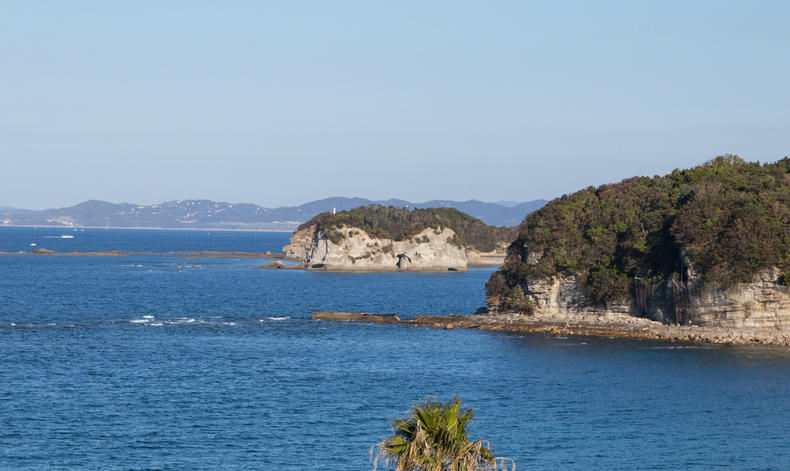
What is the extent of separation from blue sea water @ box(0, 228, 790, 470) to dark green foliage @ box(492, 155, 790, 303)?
8.61 metres

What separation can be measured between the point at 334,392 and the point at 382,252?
129m

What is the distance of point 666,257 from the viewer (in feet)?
275

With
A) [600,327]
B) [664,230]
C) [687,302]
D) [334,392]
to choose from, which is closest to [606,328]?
[600,327]

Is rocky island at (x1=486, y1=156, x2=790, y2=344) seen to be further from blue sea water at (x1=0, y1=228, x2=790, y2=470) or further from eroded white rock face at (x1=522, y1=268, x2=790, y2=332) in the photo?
blue sea water at (x1=0, y1=228, x2=790, y2=470)

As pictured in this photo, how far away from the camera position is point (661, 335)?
78438 mm

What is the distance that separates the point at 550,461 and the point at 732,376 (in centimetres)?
2547

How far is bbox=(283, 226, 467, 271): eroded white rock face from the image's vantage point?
7175 inches

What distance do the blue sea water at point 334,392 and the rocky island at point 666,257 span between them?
223 inches

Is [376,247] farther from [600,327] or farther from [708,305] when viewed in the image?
[708,305]

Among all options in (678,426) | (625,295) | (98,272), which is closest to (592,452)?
(678,426)

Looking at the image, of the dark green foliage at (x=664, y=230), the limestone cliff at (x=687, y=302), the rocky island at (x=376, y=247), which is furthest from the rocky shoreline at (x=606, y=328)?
the rocky island at (x=376, y=247)

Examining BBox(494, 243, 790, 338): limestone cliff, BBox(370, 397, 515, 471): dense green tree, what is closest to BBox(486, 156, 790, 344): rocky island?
BBox(494, 243, 790, 338): limestone cliff

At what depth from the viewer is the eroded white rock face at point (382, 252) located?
182 meters

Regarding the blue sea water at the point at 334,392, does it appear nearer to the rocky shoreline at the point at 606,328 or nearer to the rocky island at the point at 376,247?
the rocky shoreline at the point at 606,328
